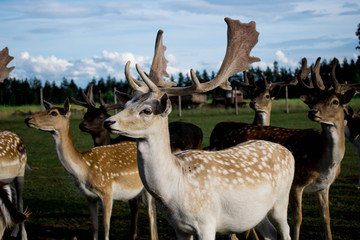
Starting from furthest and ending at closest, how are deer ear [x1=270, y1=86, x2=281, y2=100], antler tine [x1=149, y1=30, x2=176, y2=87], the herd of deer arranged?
1. deer ear [x1=270, y1=86, x2=281, y2=100]
2. antler tine [x1=149, y1=30, x2=176, y2=87]
3. the herd of deer

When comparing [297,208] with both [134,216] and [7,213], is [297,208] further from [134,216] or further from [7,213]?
[7,213]

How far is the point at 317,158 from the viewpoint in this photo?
16.7 ft

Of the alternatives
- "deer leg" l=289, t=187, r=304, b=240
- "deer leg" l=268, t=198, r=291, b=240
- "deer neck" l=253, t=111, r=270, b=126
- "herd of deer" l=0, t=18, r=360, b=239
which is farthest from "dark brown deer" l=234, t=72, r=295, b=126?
"deer leg" l=268, t=198, r=291, b=240

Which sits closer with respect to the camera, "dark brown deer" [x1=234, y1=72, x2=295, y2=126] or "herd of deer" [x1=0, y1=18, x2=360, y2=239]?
"herd of deer" [x1=0, y1=18, x2=360, y2=239]

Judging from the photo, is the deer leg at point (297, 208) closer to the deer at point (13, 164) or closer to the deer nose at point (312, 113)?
the deer nose at point (312, 113)

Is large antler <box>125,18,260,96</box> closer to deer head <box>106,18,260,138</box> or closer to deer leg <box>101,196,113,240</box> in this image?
deer head <box>106,18,260,138</box>

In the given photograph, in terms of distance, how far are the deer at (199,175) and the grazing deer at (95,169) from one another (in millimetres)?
1868

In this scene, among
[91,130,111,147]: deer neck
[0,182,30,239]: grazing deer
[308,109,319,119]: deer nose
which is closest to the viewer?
[0,182,30,239]: grazing deer

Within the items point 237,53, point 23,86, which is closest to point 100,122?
point 237,53

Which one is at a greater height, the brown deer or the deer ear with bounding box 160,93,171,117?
the deer ear with bounding box 160,93,171,117

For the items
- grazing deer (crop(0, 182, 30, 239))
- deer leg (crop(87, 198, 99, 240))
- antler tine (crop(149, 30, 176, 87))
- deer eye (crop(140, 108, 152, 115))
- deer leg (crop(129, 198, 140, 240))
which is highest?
antler tine (crop(149, 30, 176, 87))

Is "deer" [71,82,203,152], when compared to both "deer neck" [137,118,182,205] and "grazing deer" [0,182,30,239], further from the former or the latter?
"deer neck" [137,118,182,205]

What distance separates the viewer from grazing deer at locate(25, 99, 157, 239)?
517 cm

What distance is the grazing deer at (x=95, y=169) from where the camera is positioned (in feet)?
17.0
